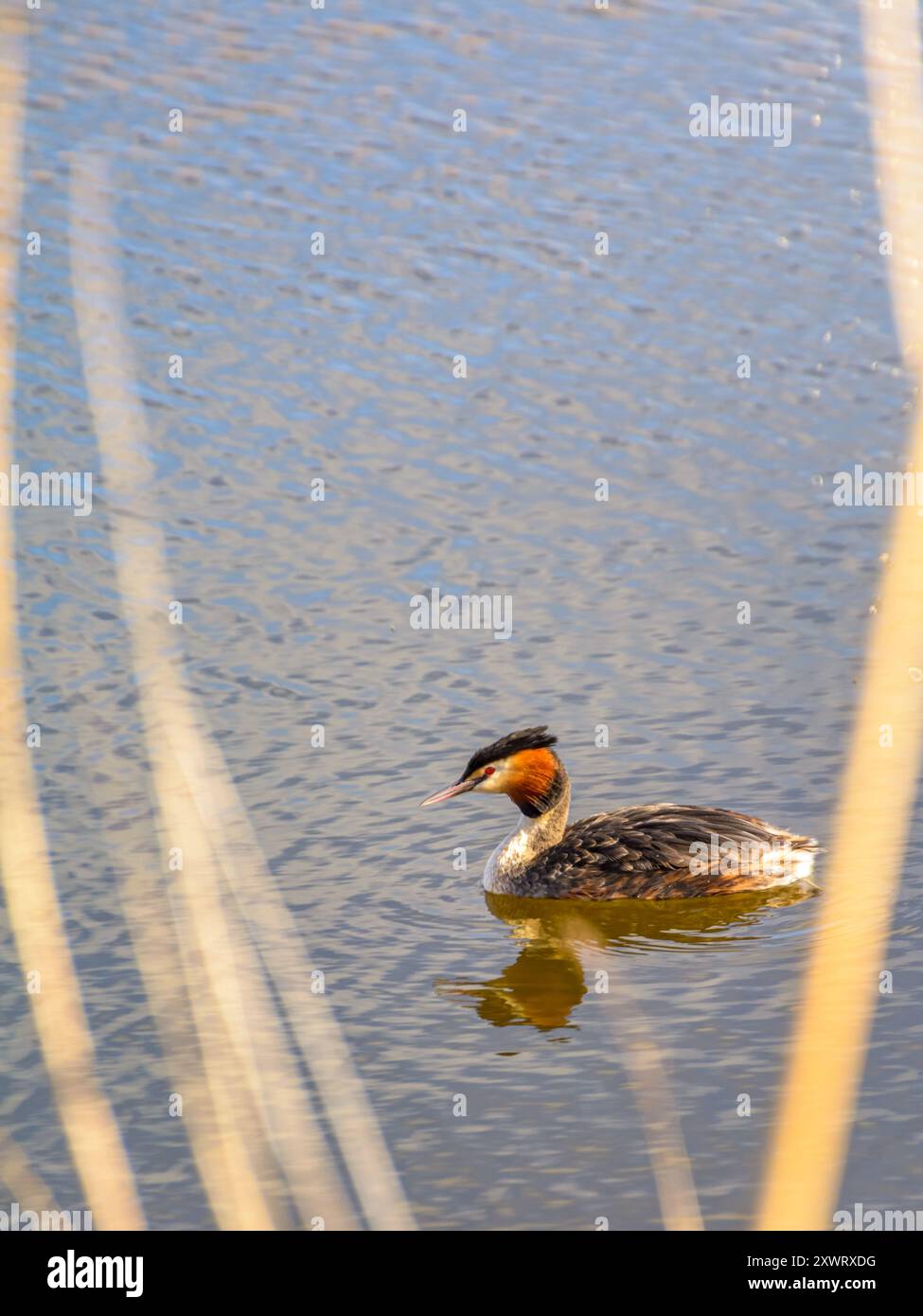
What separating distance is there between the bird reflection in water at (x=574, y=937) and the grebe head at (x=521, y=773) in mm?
681

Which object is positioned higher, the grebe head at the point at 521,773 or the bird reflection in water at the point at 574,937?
the grebe head at the point at 521,773

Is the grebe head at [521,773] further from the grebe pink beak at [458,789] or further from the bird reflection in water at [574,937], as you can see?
the bird reflection in water at [574,937]

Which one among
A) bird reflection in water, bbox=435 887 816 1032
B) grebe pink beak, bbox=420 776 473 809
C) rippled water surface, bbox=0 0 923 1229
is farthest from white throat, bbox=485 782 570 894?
grebe pink beak, bbox=420 776 473 809

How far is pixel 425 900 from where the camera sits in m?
14.1

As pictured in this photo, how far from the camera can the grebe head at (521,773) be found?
14.5 meters

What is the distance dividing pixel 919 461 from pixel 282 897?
8.04 meters

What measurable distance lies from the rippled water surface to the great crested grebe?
0.64ft

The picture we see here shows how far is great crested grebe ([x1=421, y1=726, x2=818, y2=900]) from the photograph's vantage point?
45.9 feet

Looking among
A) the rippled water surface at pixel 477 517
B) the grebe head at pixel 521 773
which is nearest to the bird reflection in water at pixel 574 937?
the rippled water surface at pixel 477 517

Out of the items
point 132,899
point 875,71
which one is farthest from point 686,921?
point 875,71

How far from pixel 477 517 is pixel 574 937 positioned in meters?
5.77

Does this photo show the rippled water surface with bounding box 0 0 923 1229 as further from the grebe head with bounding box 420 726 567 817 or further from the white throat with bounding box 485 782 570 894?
the grebe head with bounding box 420 726 567 817

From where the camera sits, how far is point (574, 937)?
14031mm

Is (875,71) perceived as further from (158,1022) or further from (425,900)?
(158,1022)
